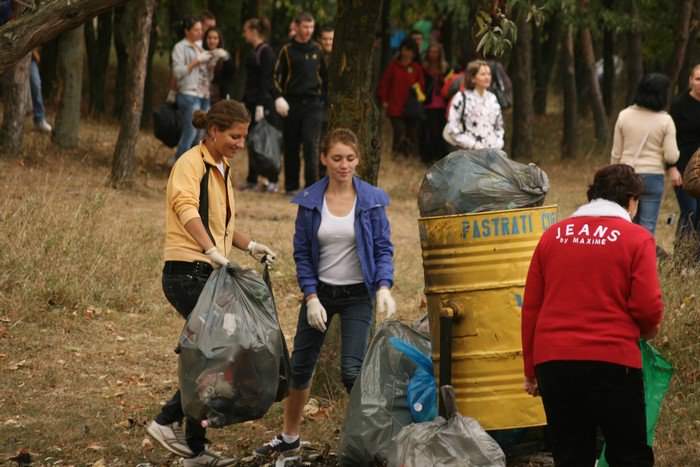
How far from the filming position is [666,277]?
24.1ft

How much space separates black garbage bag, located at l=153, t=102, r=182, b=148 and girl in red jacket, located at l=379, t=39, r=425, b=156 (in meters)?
5.68

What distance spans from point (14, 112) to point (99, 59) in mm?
6598

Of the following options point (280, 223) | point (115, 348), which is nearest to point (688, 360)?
point (115, 348)

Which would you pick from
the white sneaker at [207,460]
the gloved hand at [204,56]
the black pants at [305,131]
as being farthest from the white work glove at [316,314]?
the gloved hand at [204,56]

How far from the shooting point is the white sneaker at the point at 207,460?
17.1 feet

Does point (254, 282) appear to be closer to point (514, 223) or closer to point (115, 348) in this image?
point (514, 223)

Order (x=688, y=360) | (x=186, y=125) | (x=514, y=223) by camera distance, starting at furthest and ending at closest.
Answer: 1. (x=186, y=125)
2. (x=688, y=360)
3. (x=514, y=223)

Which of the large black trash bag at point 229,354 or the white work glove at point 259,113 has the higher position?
the white work glove at point 259,113

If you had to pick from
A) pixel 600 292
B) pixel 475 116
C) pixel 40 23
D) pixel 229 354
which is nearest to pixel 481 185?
pixel 600 292

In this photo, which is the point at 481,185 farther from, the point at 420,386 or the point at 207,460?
the point at 207,460

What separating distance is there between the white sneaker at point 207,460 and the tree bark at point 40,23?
213 cm

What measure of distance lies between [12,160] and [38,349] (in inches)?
225

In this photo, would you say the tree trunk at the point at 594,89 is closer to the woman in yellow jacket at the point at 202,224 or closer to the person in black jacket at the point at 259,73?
the person in black jacket at the point at 259,73

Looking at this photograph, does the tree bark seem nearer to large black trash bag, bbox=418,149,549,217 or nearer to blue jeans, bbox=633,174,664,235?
large black trash bag, bbox=418,149,549,217
